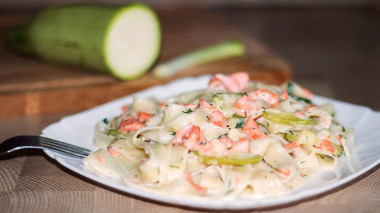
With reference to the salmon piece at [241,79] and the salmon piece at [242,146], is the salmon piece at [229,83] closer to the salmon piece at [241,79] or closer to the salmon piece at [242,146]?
the salmon piece at [241,79]

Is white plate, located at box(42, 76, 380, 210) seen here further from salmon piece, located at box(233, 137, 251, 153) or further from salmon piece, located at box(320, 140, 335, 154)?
salmon piece, located at box(233, 137, 251, 153)

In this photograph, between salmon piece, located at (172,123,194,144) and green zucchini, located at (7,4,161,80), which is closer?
salmon piece, located at (172,123,194,144)

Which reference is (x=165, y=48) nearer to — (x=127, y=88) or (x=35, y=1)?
(x=127, y=88)

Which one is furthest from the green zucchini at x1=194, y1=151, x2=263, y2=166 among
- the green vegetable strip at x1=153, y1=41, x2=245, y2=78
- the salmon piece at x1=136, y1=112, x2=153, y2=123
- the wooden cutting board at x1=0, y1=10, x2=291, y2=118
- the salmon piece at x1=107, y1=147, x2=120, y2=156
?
the green vegetable strip at x1=153, y1=41, x2=245, y2=78

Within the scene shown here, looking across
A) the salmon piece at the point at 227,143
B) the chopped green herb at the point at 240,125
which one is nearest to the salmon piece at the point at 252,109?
the chopped green herb at the point at 240,125

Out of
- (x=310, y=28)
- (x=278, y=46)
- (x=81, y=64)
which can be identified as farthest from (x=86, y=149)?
Result: (x=310, y=28)

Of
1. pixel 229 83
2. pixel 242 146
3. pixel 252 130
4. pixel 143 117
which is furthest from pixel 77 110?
pixel 242 146

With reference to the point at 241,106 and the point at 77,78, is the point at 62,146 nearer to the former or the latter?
the point at 241,106
